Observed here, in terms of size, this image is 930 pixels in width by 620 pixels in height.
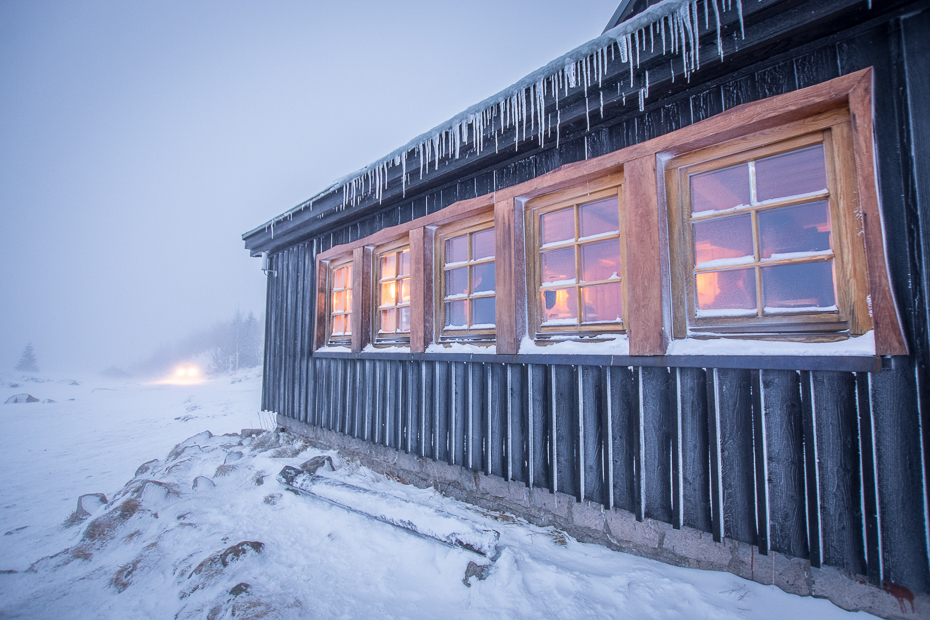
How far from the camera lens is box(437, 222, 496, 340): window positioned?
3.51 metres

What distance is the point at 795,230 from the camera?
2.15m

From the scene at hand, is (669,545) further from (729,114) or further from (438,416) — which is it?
(729,114)

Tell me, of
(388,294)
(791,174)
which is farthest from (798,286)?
(388,294)

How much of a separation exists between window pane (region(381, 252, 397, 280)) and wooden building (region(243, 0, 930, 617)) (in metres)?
0.99

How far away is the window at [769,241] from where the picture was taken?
202cm

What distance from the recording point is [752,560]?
2.18 metres

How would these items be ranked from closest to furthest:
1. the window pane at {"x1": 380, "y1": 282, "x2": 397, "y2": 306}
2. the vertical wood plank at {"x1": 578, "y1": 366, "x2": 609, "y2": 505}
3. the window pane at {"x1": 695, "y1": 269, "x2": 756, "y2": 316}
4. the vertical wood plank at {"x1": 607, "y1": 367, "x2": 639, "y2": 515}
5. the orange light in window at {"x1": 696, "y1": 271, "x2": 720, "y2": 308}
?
the window pane at {"x1": 695, "y1": 269, "x2": 756, "y2": 316}
the orange light in window at {"x1": 696, "y1": 271, "x2": 720, "y2": 308}
the vertical wood plank at {"x1": 607, "y1": 367, "x2": 639, "y2": 515}
the vertical wood plank at {"x1": 578, "y1": 366, "x2": 609, "y2": 505}
the window pane at {"x1": 380, "y1": 282, "x2": 397, "y2": 306}

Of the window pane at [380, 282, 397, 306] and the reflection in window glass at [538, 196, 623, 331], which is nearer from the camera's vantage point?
the reflection in window glass at [538, 196, 623, 331]

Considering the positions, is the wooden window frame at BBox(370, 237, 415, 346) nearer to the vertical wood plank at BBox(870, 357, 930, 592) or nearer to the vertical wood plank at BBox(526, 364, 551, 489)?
the vertical wood plank at BBox(526, 364, 551, 489)

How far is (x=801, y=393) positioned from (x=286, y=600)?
10.2 feet

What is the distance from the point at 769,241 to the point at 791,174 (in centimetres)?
39

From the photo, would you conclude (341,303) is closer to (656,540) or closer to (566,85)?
(566,85)

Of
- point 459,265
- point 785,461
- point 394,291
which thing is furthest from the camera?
point 394,291

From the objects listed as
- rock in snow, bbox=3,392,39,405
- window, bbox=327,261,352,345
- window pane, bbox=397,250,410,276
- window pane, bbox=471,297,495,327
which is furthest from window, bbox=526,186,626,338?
rock in snow, bbox=3,392,39,405
